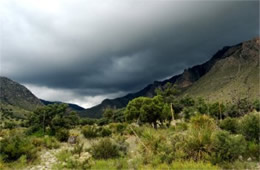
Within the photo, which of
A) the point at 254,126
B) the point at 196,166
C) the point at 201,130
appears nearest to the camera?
the point at 196,166

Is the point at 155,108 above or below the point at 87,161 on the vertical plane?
above

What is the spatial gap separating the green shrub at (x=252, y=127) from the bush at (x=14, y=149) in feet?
43.0

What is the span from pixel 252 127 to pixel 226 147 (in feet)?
12.7

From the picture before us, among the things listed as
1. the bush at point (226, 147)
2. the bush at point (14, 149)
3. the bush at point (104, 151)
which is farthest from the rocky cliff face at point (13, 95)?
the bush at point (226, 147)

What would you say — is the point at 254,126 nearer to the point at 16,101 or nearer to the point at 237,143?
the point at 237,143

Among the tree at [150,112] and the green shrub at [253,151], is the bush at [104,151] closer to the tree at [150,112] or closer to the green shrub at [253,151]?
the green shrub at [253,151]

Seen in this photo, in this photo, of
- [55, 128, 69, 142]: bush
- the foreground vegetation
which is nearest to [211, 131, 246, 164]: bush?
the foreground vegetation

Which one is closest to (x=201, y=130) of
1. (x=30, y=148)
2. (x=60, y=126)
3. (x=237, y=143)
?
(x=237, y=143)

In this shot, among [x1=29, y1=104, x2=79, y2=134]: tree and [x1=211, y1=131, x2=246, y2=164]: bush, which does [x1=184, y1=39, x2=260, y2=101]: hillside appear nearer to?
[x1=29, y1=104, x2=79, y2=134]: tree

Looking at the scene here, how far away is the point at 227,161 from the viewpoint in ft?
29.0

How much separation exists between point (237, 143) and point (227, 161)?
0.90 meters

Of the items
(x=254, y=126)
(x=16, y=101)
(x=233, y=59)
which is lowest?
(x=254, y=126)

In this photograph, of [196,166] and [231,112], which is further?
[231,112]

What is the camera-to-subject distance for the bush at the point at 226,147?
29.0ft
